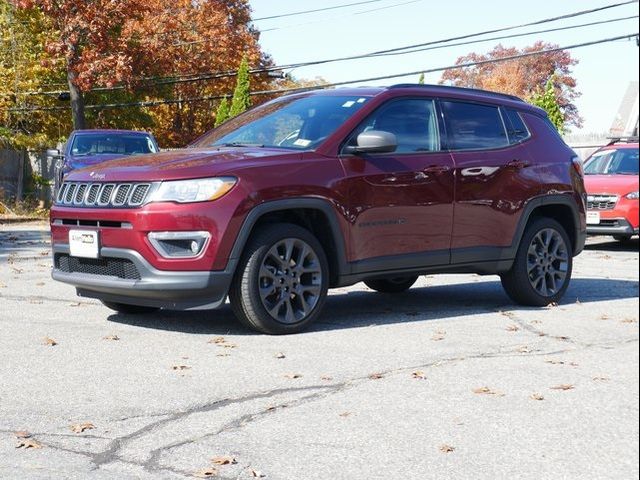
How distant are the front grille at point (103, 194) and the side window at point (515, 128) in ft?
11.3

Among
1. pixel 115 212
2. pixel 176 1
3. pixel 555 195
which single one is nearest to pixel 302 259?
pixel 115 212

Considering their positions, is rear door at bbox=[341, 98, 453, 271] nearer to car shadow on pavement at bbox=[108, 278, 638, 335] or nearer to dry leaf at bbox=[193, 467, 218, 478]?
car shadow on pavement at bbox=[108, 278, 638, 335]

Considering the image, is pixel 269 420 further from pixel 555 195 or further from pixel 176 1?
pixel 176 1

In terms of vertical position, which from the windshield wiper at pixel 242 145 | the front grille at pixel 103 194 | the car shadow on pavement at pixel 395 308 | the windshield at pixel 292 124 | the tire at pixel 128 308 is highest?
the windshield at pixel 292 124

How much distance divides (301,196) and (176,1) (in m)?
38.7

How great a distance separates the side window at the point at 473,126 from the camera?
7715 millimetres

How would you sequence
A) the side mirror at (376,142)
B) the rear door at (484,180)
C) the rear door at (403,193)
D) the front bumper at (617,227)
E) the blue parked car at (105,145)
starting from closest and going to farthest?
the front bumper at (617,227) < the side mirror at (376,142) < the rear door at (403,193) < the rear door at (484,180) < the blue parked car at (105,145)

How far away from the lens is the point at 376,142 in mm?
6750

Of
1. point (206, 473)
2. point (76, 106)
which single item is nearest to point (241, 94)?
point (76, 106)

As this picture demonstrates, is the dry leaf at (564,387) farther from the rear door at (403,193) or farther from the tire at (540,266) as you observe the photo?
the tire at (540,266)

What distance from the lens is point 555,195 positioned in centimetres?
823

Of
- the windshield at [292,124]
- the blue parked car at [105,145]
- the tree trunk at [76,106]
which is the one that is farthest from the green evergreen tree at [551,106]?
the windshield at [292,124]

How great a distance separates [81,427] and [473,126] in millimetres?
4710

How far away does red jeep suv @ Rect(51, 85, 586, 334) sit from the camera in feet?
20.7
